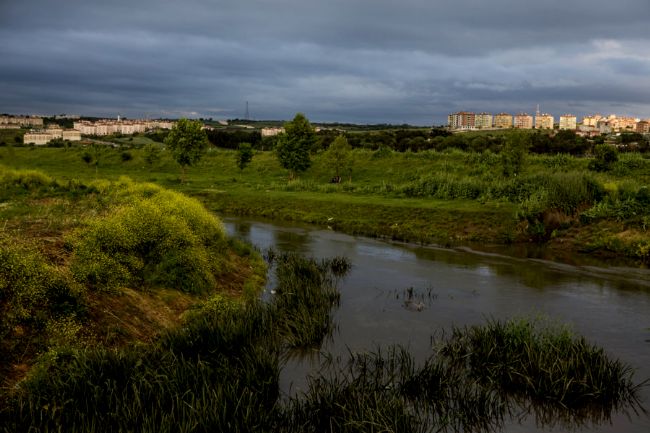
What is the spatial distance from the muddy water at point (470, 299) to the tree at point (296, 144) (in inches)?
1124

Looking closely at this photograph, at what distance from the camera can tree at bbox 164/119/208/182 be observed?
199ft

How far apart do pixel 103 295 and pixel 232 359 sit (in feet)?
13.8

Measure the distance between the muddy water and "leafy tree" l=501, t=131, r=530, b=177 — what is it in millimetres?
19473

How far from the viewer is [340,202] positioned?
43656mm

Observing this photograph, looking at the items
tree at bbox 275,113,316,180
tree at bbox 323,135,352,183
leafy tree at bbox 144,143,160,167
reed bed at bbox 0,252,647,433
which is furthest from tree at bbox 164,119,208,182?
reed bed at bbox 0,252,647,433

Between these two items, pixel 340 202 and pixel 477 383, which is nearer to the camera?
pixel 477 383

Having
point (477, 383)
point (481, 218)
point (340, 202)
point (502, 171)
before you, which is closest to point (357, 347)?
point (477, 383)

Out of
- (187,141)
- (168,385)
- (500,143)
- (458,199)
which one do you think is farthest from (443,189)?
(500,143)

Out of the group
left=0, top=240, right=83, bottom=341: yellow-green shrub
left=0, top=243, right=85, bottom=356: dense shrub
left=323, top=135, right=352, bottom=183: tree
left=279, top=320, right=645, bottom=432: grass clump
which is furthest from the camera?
left=323, top=135, right=352, bottom=183: tree

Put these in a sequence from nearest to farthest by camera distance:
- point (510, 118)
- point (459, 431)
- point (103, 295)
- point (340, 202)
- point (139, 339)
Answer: point (459, 431) → point (139, 339) → point (103, 295) → point (340, 202) → point (510, 118)

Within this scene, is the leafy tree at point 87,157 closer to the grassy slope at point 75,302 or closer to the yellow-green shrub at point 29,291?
the grassy slope at point 75,302

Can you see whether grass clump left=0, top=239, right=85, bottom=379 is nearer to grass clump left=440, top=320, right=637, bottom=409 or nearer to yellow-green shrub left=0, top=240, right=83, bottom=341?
yellow-green shrub left=0, top=240, right=83, bottom=341

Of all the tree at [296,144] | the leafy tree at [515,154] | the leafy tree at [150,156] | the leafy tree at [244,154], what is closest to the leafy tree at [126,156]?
the leafy tree at [150,156]

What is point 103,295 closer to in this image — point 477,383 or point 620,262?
point 477,383
